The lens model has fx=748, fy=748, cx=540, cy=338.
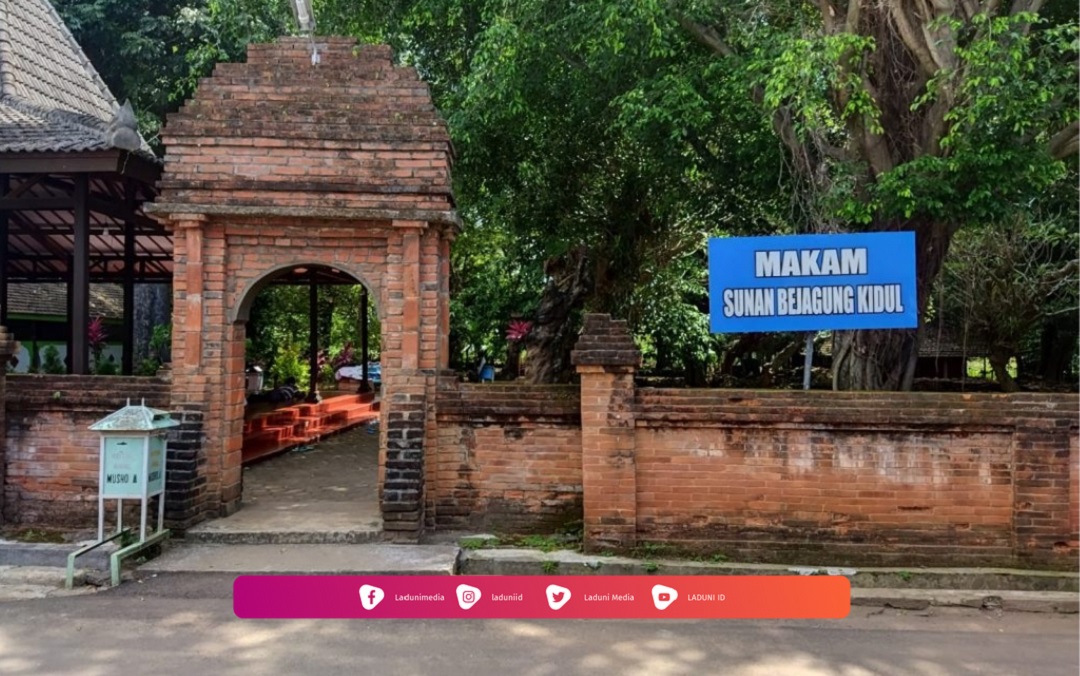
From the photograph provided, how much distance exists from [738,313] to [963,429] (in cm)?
212

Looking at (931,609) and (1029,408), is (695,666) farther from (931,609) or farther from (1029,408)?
(1029,408)

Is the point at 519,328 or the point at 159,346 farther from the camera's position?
the point at 159,346

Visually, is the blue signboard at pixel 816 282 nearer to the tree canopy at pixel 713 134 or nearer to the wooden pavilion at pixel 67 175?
the tree canopy at pixel 713 134

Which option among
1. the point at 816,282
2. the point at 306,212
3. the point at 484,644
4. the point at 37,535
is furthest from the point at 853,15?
the point at 37,535

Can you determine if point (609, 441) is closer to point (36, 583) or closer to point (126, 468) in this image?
point (126, 468)

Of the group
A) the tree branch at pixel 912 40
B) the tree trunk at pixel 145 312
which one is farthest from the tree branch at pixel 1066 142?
the tree trunk at pixel 145 312

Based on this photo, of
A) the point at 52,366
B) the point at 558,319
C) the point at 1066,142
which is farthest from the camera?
the point at 558,319

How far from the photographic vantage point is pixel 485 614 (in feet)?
18.5

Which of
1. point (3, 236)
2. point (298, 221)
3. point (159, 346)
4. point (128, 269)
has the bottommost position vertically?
point (159, 346)

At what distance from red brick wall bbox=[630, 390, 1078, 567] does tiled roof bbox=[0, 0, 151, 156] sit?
6292mm

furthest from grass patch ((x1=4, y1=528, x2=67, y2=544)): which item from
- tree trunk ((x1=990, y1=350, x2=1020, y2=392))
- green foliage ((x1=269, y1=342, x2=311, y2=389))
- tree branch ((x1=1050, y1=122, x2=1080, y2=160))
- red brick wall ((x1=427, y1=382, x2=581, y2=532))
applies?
tree trunk ((x1=990, y1=350, x2=1020, y2=392))

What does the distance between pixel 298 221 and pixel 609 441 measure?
3.60 metres

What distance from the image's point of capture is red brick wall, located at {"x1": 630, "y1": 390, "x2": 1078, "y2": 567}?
6.35 meters

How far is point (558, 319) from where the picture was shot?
485 inches
